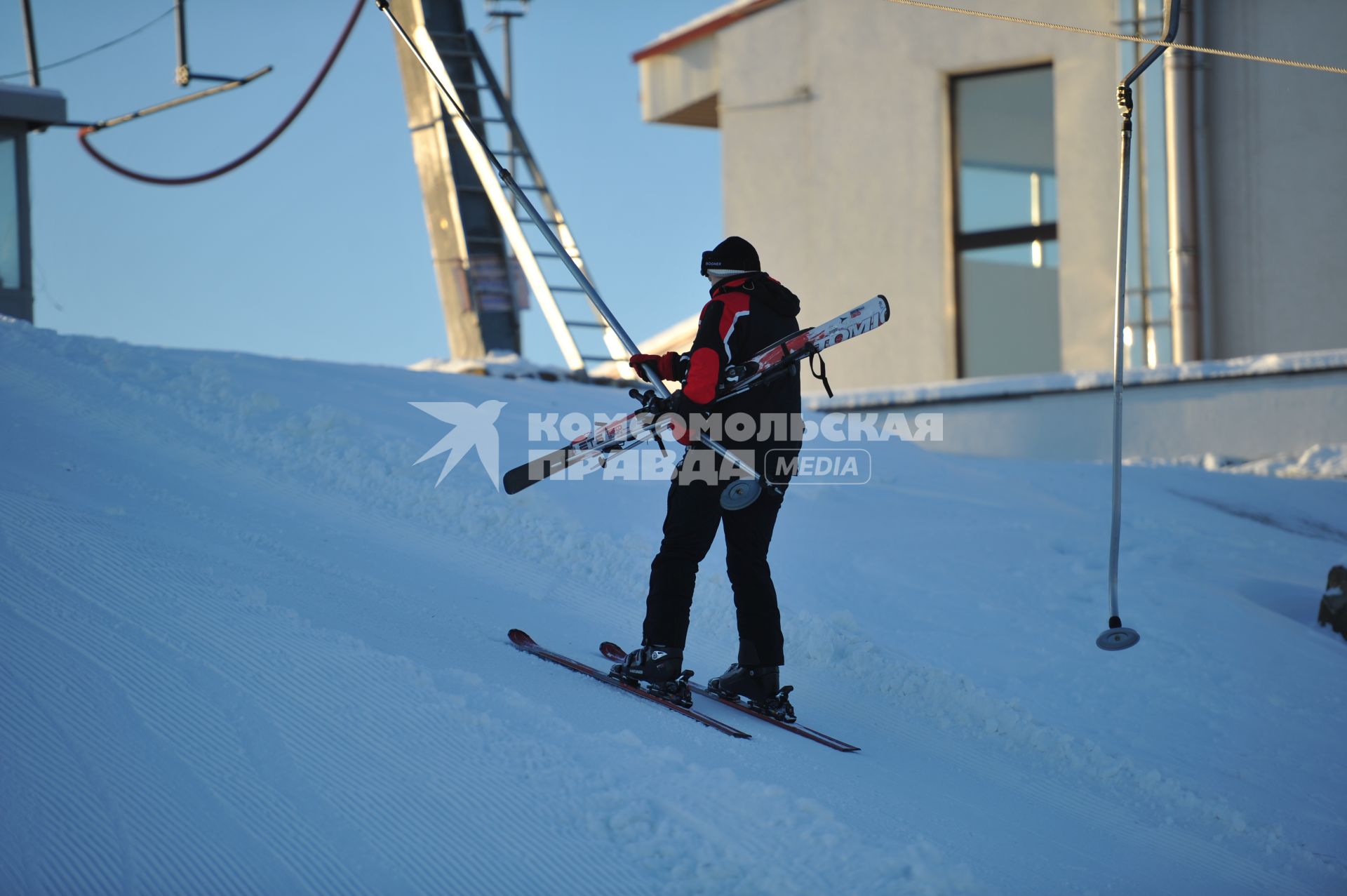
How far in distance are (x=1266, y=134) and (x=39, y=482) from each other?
457 inches

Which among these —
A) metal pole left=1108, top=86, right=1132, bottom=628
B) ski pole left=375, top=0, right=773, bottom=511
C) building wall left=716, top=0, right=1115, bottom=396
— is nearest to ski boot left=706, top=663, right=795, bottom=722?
ski pole left=375, top=0, right=773, bottom=511

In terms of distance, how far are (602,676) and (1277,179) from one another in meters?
10.4

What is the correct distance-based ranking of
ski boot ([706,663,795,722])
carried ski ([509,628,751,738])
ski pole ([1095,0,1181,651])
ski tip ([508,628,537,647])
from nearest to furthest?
carried ski ([509,628,751,738]) → ski boot ([706,663,795,722]) → ski tip ([508,628,537,647]) → ski pole ([1095,0,1181,651])

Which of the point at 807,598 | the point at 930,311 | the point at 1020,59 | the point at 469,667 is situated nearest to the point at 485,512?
the point at 807,598

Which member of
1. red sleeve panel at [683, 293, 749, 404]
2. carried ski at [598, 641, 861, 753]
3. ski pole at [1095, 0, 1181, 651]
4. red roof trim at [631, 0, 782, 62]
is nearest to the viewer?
carried ski at [598, 641, 861, 753]

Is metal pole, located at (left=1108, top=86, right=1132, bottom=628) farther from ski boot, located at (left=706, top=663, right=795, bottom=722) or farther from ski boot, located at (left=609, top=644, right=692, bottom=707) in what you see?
ski boot, located at (left=609, top=644, right=692, bottom=707)

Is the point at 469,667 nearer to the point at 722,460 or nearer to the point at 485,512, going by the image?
the point at 722,460

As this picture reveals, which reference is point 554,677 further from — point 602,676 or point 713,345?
point 713,345

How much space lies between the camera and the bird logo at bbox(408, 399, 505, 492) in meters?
7.67

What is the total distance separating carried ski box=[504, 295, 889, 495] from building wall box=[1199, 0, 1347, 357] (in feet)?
28.9

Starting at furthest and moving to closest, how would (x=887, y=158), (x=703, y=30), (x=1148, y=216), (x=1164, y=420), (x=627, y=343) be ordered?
(x=703, y=30), (x=887, y=158), (x=1148, y=216), (x=1164, y=420), (x=627, y=343)

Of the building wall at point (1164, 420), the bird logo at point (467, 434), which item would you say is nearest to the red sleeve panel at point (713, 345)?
the bird logo at point (467, 434)

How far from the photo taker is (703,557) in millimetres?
4828

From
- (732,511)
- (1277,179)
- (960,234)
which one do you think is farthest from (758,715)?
(960,234)
